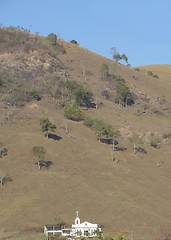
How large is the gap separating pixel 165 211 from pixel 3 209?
2361 cm

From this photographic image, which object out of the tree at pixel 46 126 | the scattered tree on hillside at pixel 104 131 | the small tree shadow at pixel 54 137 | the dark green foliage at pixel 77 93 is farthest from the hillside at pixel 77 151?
the tree at pixel 46 126

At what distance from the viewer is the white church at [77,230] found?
7475 centimetres

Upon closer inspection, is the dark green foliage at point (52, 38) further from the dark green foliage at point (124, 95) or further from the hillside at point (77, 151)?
the dark green foliage at point (124, 95)

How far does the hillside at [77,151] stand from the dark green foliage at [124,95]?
1.65 m

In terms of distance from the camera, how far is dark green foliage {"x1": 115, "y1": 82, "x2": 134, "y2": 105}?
146375 millimetres

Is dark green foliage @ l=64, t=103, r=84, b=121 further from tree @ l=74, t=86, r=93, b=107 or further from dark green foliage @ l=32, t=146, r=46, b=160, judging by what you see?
dark green foliage @ l=32, t=146, r=46, b=160

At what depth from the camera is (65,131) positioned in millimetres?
118500

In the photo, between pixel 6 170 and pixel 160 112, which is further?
pixel 160 112

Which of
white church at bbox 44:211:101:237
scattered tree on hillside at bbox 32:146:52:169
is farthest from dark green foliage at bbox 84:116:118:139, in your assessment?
white church at bbox 44:211:101:237

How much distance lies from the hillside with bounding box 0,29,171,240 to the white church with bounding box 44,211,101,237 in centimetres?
183

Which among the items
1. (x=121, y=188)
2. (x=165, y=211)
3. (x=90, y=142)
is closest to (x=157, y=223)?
(x=165, y=211)

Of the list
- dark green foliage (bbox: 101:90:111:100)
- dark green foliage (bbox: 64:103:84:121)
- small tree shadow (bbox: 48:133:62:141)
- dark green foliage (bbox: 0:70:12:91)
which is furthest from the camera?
dark green foliage (bbox: 101:90:111:100)

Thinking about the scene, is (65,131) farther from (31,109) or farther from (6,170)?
(6,170)

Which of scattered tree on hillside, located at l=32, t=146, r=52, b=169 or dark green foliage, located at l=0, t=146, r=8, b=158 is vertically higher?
dark green foliage, located at l=0, t=146, r=8, b=158
